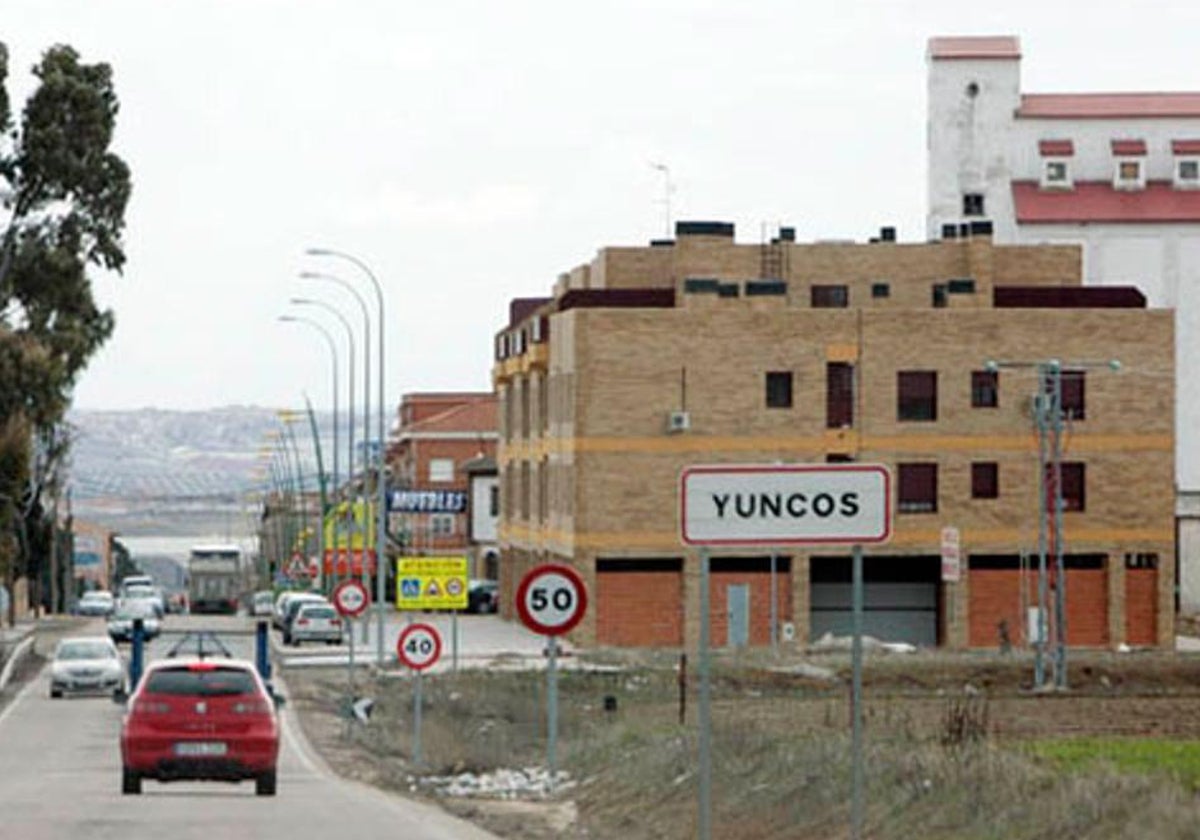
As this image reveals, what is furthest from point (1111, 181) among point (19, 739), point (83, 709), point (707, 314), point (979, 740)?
point (979, 740)

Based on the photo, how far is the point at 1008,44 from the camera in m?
119

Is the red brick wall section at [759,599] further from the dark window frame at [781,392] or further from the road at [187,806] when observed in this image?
the road at [187,806]

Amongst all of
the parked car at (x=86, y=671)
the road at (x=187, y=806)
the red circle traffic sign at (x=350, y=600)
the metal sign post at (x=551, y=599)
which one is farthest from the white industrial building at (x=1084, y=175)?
the metal sign post at (x=551, y=599)

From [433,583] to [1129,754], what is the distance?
11.0 meters

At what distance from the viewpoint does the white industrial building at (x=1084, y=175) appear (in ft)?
370

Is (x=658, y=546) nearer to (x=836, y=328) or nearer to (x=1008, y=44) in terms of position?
(x=836, y=328)

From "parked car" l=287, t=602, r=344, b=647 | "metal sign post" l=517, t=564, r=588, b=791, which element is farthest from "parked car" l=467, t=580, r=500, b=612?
"metal sign post" l=517, t=564, r=588, b=791

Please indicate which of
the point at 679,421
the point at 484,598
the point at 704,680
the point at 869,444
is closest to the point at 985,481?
the point at 869,444

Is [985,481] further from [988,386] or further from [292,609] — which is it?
[292,609]

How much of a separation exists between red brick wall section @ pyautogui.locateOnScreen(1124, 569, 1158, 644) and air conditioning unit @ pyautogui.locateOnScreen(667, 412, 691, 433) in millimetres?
13157

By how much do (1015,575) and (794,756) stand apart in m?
58.2

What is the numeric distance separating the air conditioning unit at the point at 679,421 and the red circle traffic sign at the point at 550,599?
185ft

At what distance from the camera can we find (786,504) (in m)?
18.3

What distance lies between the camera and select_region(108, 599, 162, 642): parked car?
8944cm
